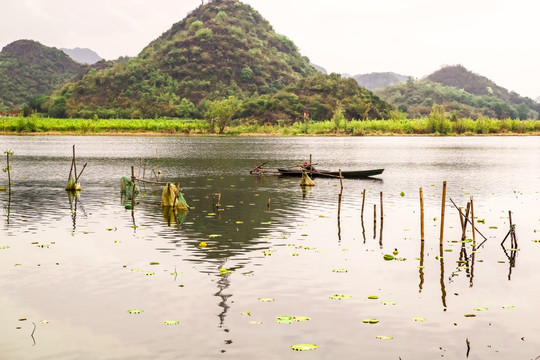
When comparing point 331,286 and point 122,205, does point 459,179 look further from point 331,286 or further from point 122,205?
point 331,286

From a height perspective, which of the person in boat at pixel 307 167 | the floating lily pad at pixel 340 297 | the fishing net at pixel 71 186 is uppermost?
the person in boat at pixel 307 167

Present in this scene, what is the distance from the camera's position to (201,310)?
16656mm

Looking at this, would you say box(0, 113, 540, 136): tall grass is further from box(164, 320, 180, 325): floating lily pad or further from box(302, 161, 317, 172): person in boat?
box(164, 320, 180, 325): floating lily pad

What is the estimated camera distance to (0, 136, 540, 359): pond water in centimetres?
1445

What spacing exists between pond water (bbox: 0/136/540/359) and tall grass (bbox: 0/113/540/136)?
482 ft

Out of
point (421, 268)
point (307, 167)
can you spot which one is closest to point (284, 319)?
point (421, 268)

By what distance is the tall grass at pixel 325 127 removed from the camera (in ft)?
595

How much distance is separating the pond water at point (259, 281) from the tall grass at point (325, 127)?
482ft

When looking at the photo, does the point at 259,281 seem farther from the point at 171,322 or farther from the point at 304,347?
the point at 304,347

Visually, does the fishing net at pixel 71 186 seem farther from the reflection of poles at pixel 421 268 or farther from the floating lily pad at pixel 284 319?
the floating lily pad at pixel 284 319

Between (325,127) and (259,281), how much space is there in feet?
572

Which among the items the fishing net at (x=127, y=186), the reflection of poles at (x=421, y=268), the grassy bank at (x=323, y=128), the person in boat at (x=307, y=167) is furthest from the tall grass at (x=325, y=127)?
the reflection of poles at (x=421, y=268)

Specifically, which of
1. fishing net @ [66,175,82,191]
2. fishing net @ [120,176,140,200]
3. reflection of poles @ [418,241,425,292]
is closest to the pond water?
reflection of poles @ [418,241,425,292]

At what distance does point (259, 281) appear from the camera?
19.6 metres
